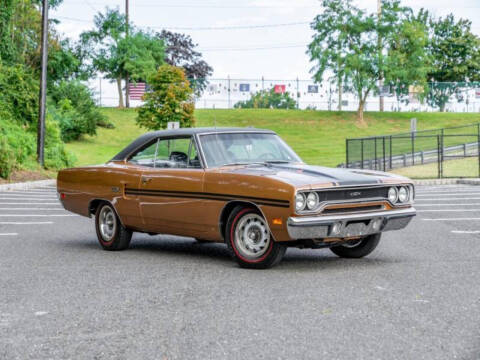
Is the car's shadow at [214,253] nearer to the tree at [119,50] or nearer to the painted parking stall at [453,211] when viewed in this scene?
the painted parking stall at [453,211]

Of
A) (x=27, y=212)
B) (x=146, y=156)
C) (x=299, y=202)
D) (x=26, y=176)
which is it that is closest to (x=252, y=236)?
(x=299, y=202)

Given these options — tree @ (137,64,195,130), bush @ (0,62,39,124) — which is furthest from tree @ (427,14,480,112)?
bush @ (0,62,39,124)

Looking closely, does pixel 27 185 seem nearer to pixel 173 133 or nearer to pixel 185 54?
pixel 173 133

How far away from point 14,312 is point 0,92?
2678 centimetres

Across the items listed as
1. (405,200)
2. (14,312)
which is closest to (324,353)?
(14,312)

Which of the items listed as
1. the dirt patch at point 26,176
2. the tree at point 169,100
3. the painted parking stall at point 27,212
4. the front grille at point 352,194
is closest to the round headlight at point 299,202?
the front grille at point 352,194

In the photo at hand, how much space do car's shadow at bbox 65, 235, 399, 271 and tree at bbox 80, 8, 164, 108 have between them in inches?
2455

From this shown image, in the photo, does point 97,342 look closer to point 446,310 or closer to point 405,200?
point 446,310

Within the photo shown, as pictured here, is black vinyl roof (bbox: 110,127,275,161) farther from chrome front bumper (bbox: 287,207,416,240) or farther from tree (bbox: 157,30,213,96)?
tree (bbox: 157,30,213,96)

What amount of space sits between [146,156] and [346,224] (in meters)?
3.04

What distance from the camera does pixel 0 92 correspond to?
31.0m

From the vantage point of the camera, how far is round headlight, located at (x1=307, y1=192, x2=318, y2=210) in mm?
7371

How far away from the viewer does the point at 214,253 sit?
30.5 feet

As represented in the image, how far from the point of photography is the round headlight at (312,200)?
24.2ft
